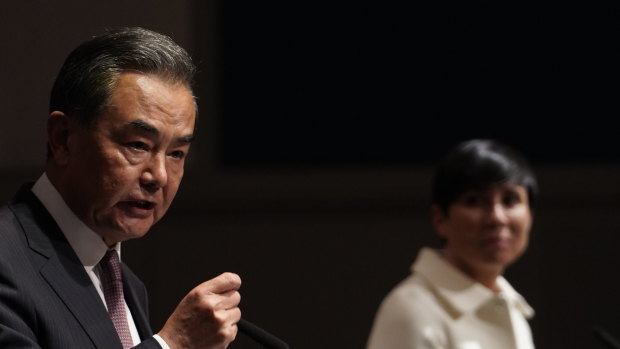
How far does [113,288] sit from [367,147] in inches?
83.7

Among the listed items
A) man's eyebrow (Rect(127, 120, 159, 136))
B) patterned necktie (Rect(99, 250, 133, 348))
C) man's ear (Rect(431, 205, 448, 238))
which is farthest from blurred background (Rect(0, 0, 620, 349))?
man's eyebrow (Rect(127, 120, 159, 136))

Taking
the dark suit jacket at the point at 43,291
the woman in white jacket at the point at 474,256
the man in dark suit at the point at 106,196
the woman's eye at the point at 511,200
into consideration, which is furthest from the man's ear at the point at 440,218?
the dark suit jacket at the point at 43,291

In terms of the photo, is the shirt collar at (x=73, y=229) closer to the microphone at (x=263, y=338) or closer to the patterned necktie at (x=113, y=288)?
the patterned necktie at (x=113, y=288)

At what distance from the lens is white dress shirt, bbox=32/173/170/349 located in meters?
1.51

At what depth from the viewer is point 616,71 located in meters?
3.66

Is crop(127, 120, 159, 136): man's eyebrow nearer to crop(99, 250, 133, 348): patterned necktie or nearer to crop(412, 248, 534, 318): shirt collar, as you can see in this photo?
crop(99, 250, 133, 348): patterned necktie

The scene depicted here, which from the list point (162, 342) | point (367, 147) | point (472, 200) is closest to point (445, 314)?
point (472, 200)

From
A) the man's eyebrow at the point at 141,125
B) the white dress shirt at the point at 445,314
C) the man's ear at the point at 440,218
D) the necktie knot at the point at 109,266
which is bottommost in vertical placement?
the white dress shirt at the point at 445,314

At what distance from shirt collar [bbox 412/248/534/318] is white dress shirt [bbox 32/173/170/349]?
989 mm

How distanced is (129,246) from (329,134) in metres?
0.78

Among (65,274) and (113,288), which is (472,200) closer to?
(113,288)

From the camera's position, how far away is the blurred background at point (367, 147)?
3.52 meters

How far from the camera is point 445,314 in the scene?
228 cm

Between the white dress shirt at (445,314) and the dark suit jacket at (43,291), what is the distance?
0.89 meters
